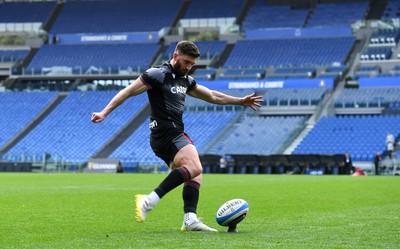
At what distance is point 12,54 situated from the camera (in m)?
65.4

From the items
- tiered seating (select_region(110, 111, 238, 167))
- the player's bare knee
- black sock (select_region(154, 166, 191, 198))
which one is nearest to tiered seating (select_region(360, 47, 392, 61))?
tiered seating (select_region(110, 111, 238, 167))

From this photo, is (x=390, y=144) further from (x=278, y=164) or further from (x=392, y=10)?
(x=392, y=10)

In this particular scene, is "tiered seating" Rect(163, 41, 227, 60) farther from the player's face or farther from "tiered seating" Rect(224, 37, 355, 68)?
the player's face

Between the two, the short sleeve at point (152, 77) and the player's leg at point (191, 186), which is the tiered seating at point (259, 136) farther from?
the short sleeve at point (152, 77)

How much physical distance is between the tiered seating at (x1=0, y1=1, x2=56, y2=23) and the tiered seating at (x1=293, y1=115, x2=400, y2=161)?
2904 centimetres

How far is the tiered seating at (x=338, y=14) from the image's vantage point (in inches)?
2368

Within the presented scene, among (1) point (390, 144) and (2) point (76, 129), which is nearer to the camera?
(1) point (390, 144)

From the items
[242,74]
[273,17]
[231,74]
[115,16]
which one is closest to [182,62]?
[242,74]

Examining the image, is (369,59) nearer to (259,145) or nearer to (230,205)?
→ (259,145)

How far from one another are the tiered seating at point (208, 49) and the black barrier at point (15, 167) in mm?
16016

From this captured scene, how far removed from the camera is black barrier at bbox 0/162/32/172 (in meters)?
48.0

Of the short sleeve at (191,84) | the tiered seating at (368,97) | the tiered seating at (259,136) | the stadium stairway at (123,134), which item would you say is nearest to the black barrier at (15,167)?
the stadium stairway at (123,134)

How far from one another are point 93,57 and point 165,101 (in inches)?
2147

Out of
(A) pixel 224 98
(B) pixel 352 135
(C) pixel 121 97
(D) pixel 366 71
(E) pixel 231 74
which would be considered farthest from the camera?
(E) pixel 231 74
